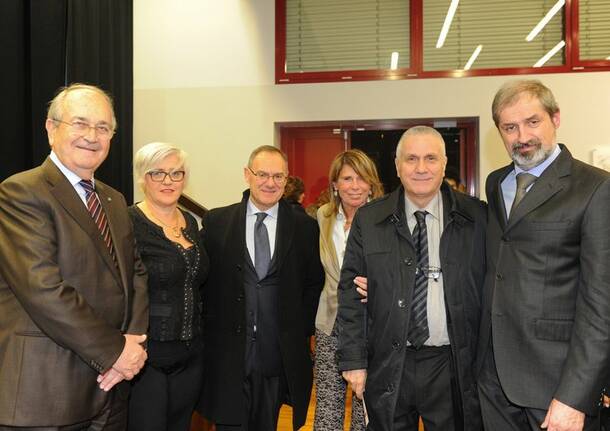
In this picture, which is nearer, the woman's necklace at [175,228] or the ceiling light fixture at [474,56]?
the woman's necklace at [175,228]

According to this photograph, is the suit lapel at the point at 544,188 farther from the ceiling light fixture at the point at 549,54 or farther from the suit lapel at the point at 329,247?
the ceiling light fixture at the point at 549,54

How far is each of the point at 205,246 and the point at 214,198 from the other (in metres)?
3.37

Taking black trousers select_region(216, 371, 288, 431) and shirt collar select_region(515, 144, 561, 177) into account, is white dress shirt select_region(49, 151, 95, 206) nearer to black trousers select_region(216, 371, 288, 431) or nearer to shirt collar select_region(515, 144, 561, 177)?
black trousers select_region(216, 371, 288, 431)

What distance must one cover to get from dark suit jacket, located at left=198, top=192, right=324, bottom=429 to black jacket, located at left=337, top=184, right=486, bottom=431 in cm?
43

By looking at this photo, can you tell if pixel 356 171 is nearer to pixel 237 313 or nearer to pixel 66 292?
pixel 237 313

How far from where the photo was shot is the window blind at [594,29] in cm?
569

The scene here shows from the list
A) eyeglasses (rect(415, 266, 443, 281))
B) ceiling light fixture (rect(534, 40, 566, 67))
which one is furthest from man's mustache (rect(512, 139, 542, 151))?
ceiling light fixture (rect(534, 40, 566, 67))

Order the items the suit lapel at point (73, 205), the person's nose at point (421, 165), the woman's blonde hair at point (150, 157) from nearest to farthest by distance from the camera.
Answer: the suit lapel at point (73, 205) → the person's nose at point (421, 165) → the woman's blonde hair at point (150, 157)

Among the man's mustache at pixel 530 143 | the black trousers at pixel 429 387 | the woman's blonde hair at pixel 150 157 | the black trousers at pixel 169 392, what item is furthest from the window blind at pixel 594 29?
the black trousers at pixel 169 392

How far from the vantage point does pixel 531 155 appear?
1.97m

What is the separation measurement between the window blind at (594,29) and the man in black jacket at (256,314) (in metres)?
4.58

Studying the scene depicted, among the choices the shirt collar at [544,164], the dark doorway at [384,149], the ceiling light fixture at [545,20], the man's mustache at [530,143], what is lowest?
the shirt collar at [544,164]

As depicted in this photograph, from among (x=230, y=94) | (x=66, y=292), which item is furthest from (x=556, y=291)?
(x=230, y=94)

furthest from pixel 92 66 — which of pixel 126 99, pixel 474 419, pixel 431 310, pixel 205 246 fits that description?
pixel 474 419
